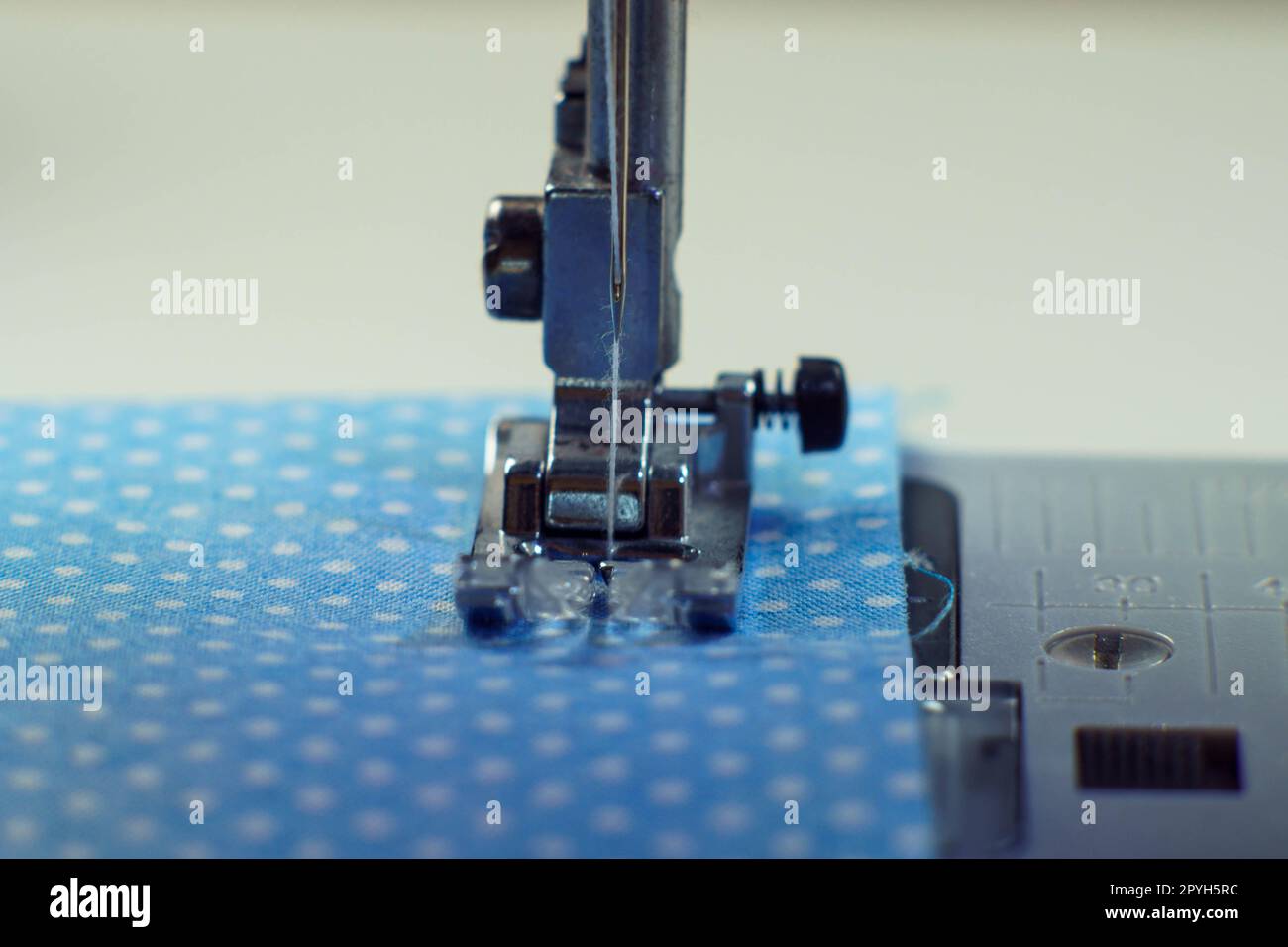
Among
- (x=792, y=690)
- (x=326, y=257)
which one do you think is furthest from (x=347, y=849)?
(x=326, y=257)

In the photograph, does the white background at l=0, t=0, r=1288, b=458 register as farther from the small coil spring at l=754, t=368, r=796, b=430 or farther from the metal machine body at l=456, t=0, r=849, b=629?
the metal machine body at l=456, t=0, r=849, b=629

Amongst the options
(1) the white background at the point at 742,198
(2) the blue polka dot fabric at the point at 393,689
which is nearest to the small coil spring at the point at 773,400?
(2) the blue polka dot fabric at the point at 393,689

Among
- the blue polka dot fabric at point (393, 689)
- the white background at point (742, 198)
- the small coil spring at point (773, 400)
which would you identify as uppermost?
the white background at point (742, 198)

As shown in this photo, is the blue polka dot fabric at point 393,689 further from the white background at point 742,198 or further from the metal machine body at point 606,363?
the white background at point 742,198

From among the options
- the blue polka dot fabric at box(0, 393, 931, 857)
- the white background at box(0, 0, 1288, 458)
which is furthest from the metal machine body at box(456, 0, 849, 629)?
the white background at box(0, 0, 1288, 458)

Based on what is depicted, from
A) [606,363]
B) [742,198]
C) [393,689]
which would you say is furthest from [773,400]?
[742,198]

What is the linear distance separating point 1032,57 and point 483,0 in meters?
0.97

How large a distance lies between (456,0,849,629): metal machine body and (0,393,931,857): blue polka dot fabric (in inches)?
1.4

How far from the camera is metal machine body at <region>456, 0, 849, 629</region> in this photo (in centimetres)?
99

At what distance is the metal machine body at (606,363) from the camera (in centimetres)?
99

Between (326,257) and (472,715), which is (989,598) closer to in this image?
(472,715)

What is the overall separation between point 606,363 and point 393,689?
260mm

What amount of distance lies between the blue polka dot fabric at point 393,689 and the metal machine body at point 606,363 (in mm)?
35

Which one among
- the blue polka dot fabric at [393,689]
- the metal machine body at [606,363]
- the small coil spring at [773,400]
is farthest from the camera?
the small coil spring at [773,400]
